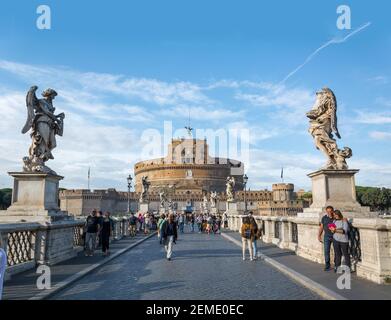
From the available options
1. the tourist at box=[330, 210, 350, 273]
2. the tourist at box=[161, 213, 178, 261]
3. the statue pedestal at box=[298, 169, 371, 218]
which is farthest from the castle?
the tourist at box=[330, 210, 350, 273]

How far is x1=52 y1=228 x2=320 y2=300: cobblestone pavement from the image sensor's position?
6445 mm

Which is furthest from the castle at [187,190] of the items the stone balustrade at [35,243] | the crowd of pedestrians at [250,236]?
the stone balustrade at [35,243]

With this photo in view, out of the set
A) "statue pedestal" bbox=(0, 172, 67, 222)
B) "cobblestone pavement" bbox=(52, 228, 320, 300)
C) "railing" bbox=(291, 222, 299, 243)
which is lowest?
"cobblestone pavement" bbox=(52, 228, 320, 300)

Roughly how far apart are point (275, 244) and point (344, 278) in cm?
885

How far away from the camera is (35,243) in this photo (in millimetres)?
9398

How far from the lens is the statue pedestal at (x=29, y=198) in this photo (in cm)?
1000

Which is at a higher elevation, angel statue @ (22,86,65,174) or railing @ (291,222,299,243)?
angel statue @ (22,86,65,174)

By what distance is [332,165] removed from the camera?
9961 millimetres

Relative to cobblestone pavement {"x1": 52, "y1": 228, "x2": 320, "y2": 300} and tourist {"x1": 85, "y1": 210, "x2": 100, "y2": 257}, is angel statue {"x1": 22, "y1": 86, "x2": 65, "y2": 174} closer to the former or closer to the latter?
tourist {"x1": 85, "y1": 210, "x2": 100, "y2": 257}

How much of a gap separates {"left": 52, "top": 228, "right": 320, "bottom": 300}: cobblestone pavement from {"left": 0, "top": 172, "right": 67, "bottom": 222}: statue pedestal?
89.8 inches

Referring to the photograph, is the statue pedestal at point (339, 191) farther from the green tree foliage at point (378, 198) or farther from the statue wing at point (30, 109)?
the green tree foliage at point (378, 198)

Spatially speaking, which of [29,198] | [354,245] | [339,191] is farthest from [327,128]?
[29,198]

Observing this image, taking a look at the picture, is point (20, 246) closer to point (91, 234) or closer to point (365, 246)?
point (91, 234)

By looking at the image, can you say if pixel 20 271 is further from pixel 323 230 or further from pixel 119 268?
pixel 323 230
